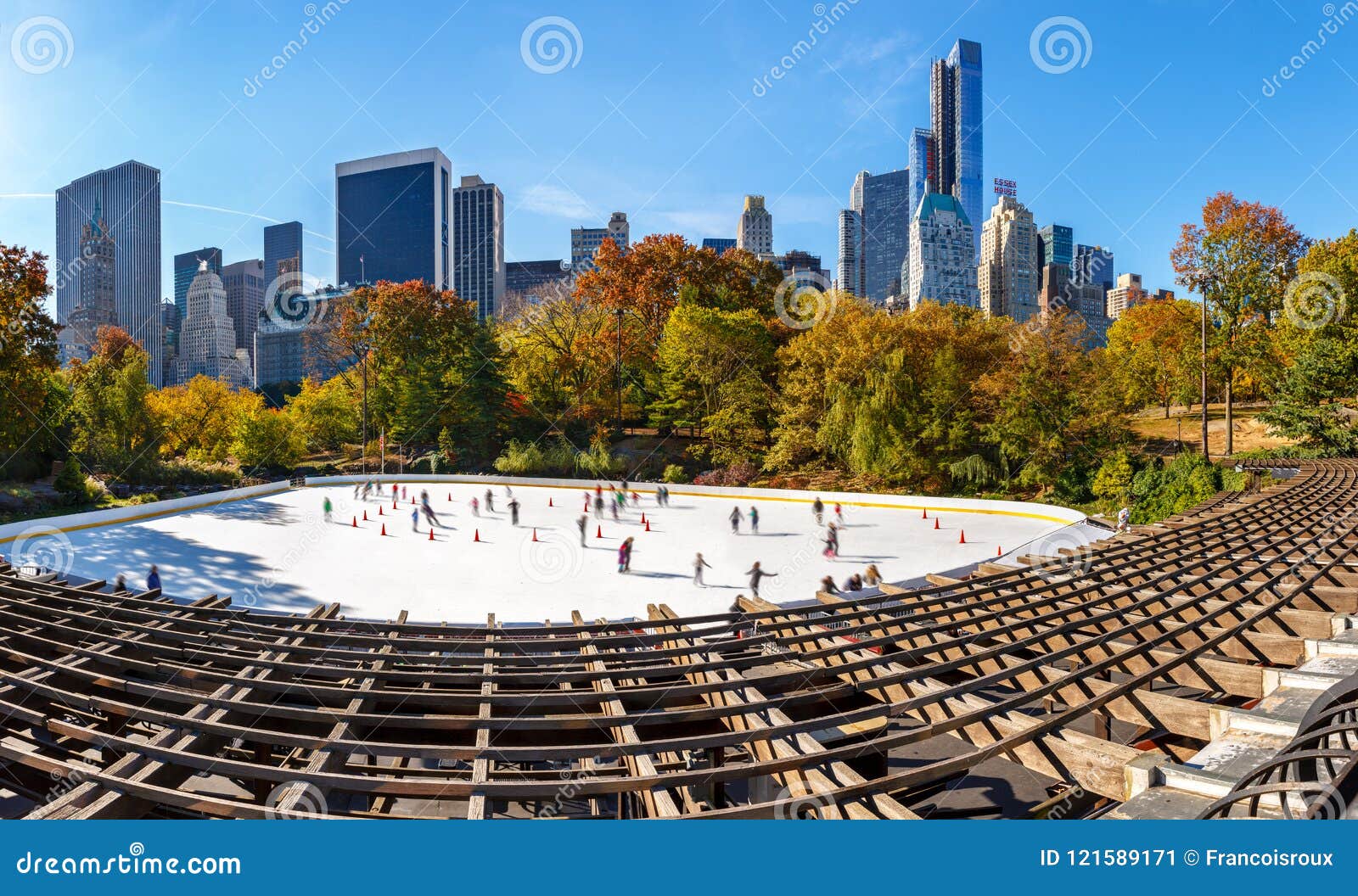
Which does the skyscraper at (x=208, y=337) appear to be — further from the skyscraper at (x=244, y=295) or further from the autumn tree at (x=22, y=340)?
the autumn tree at (x=22, y=340)

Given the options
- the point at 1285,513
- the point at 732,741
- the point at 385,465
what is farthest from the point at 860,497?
the point at 385,465

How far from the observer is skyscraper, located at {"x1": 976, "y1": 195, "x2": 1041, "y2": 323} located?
140750 mm

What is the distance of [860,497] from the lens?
2602 cm

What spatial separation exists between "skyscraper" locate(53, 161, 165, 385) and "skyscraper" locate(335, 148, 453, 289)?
35355 mm

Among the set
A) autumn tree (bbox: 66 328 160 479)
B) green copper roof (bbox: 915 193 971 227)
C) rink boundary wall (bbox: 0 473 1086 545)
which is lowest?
rink boundary wall (bbox: 0 473 1086 545)

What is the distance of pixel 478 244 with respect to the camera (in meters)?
149

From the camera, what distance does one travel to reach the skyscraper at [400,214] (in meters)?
135

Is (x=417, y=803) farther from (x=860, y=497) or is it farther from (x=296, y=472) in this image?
(x=296, y=472)

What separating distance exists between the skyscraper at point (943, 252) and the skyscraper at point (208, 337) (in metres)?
142

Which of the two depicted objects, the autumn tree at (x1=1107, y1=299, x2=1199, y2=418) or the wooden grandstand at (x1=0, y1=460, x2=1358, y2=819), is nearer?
the wooden grandstand at (x1=0, y1=460, x2=1358, y2=819)

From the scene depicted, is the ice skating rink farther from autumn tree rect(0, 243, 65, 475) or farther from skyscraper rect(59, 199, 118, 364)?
skyscraper rect(59, 199, 118, 364)

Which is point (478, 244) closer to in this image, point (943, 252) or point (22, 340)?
point (943, 252)

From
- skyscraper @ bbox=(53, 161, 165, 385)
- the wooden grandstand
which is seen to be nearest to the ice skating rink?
the wooden grandstand

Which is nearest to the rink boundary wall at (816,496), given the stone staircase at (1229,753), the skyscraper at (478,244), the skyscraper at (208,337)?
the stone staircase at (1229,753)
